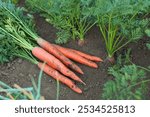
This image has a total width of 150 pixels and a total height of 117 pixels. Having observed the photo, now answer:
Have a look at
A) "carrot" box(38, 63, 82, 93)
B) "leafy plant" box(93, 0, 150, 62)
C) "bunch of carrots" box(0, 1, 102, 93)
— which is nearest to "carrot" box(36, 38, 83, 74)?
"bunch of carrots" box(0, 1, 102, 93)

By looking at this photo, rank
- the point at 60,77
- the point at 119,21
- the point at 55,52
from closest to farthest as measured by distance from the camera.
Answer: the point at 119,21, the point at 60,77, the point at 55,52

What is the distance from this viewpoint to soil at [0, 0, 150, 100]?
275 centimetres

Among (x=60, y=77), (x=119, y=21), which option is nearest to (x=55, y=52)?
(x=60, y=77)

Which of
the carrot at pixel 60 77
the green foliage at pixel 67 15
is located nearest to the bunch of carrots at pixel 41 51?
the carrot at pixel 60 77

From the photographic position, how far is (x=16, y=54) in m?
2.88

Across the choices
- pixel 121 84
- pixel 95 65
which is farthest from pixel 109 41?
pixel 121 84

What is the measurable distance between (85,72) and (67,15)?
15.6 inches

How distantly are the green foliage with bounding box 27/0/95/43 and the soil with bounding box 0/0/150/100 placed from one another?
3.4 inches

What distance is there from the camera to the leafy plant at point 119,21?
2.57 meters

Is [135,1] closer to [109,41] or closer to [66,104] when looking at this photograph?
[109,41]

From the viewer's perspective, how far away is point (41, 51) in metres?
2.90

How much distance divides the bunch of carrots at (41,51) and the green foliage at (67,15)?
102mm

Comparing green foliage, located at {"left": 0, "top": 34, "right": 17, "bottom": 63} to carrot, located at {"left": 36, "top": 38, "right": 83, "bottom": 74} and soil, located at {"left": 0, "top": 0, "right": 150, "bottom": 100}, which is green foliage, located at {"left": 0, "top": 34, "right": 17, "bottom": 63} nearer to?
soil, located at {"left": 0, "top": 0, "right": 150, "bottom": 100}

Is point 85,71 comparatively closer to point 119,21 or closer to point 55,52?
point 55,52
